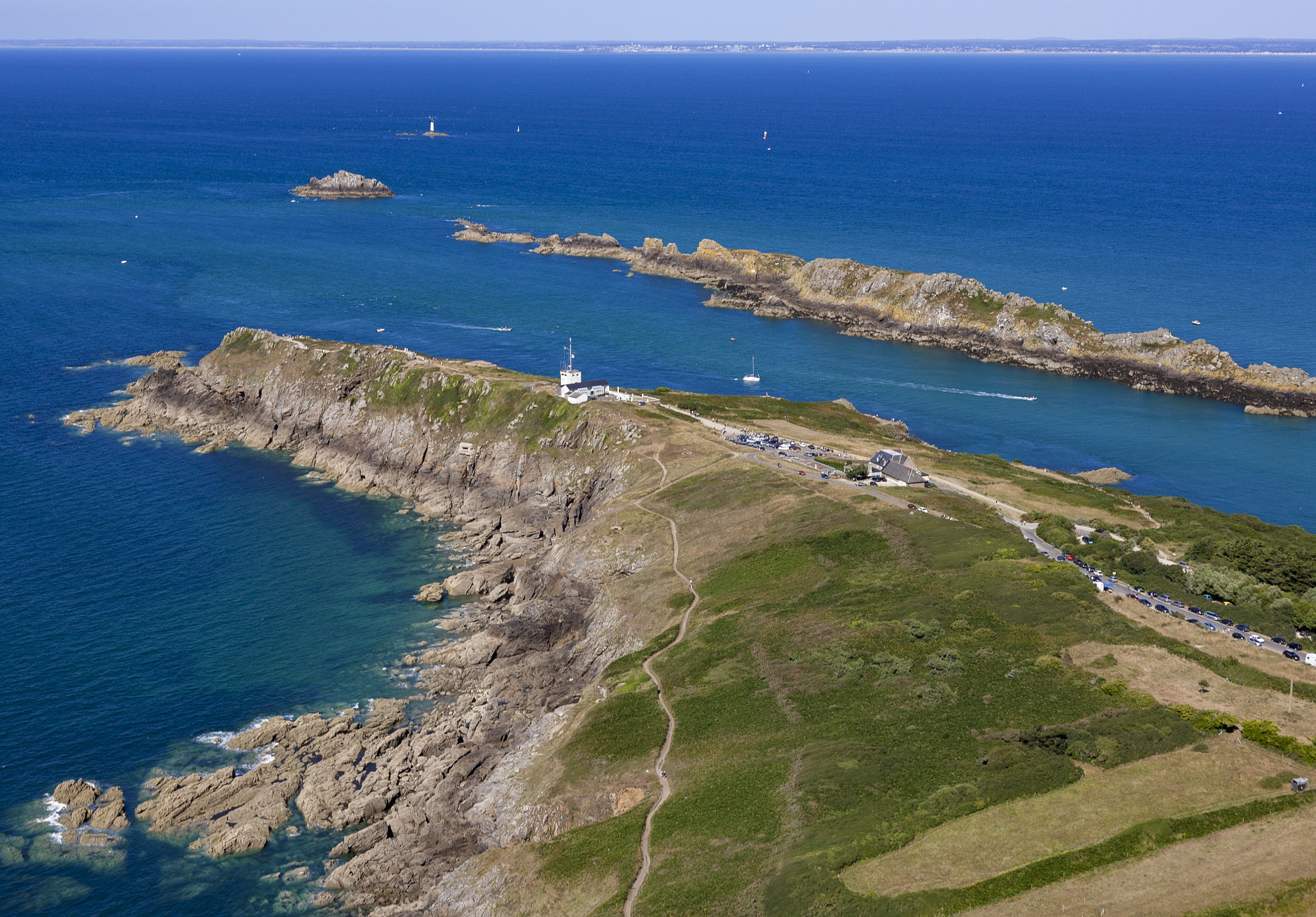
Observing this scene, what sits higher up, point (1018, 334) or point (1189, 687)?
point (1018, 334)

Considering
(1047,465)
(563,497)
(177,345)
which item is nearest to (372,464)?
(563,497)

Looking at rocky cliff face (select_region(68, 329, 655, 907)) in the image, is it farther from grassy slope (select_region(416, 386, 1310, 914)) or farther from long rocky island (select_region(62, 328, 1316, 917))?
grassy slope (select_region(416, 386, 1310, 914))

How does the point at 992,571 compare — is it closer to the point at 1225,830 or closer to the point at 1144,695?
the point at 1144,695

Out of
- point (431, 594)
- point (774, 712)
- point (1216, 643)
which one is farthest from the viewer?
point (431, 594)

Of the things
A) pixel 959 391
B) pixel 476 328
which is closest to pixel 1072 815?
pixel 959 391

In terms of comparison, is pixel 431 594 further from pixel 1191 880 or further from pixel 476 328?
pixel 476 328

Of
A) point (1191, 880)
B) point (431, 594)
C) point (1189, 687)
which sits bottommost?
point (431, 594)
